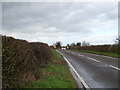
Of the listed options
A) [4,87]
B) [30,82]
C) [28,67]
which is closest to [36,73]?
[28,67]

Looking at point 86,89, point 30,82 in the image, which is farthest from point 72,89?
point 30,82

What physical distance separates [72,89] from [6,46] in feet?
10.0

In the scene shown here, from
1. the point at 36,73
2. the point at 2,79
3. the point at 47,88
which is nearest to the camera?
the point at 2,79

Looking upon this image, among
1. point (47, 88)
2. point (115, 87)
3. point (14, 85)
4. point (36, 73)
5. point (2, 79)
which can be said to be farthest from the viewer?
point (36, 73)

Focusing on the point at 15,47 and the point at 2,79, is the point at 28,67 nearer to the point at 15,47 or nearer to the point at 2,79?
the point at 15,47

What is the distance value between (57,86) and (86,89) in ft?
3.78

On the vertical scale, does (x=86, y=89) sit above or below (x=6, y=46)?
below

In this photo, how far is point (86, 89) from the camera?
8.68m

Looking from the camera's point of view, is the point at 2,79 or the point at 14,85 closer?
the point at 2,79

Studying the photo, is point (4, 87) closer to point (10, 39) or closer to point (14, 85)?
point (14, 85)

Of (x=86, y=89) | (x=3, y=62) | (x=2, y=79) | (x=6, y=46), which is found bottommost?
(x=86, y=89)

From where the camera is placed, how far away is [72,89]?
8.46 meters

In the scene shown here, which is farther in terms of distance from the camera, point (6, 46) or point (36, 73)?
point (36, 73)

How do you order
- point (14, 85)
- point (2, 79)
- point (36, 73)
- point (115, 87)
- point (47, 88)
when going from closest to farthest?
1. point (2, 79)
2. point (14, 85)
3. point (47, 88)
4. point (115, 87)
5. point (36, 73)
